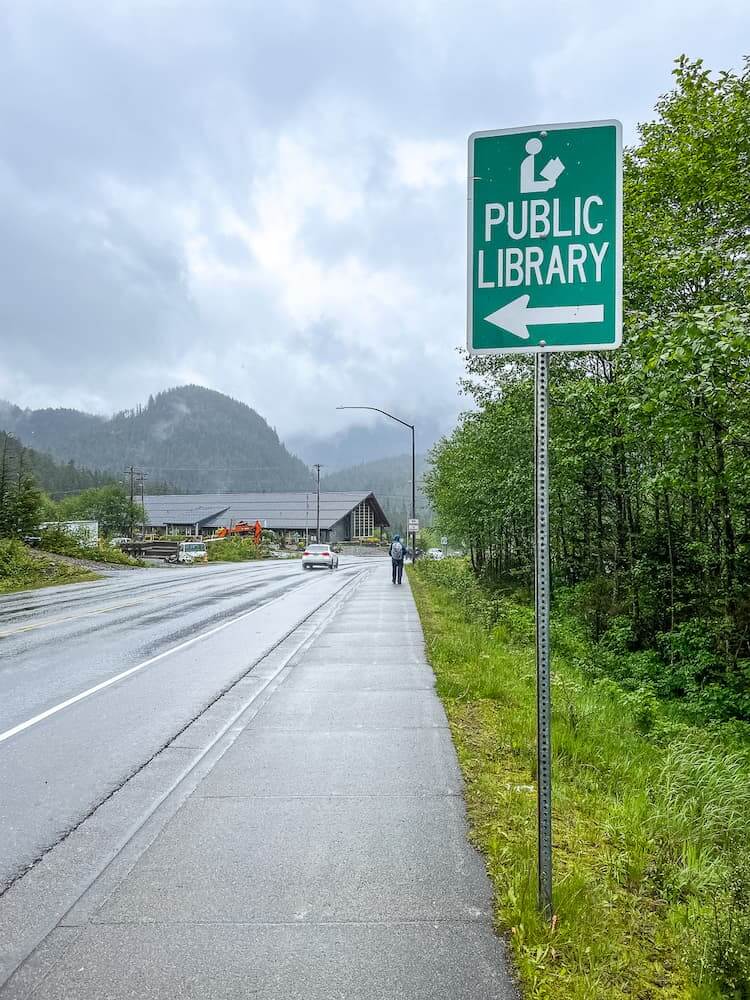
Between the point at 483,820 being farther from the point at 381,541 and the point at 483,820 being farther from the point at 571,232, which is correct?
the point at 381,541

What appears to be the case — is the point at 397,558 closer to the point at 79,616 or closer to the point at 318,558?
the point at 79,616

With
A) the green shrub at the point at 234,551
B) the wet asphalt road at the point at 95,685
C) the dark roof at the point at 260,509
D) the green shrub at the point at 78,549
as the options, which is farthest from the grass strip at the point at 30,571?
the dark roof at the point at 260,509

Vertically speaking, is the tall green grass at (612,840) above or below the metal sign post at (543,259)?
below

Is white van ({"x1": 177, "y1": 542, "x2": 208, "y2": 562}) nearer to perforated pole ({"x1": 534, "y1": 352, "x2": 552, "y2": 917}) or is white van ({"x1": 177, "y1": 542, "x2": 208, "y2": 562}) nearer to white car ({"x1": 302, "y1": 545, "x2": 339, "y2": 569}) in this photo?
white car ({"x1": 302, "y1": 545, "x2": 339, "y2": 569})

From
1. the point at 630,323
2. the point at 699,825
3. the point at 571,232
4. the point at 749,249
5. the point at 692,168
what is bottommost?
the point at 699,825

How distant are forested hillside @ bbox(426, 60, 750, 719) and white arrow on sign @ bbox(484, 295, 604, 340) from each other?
4.22m

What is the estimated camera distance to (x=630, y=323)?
9.34 m

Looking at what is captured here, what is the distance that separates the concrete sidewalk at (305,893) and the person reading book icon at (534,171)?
342 centimetres

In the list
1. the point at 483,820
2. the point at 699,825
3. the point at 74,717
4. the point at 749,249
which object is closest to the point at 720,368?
the point at 749,249

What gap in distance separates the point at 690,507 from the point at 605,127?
15.9 meters

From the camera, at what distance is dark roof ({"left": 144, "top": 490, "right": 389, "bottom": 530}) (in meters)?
97.4

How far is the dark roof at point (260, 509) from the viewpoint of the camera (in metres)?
97.4

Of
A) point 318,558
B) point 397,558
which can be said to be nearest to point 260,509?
point 318,558

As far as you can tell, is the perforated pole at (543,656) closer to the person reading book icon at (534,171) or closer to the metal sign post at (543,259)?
the metal sign post at (543,259)
